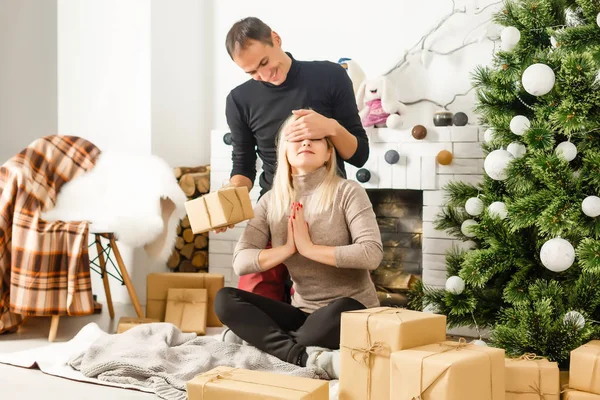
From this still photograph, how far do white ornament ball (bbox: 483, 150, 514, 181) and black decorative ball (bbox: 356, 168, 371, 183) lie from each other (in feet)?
3.07

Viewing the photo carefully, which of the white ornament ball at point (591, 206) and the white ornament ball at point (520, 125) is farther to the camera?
the white ornament ball at point (520, 125)

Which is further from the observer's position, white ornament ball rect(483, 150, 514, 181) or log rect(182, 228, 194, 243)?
log rect(182, 228, 194, 243)

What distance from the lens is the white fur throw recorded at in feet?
10.1

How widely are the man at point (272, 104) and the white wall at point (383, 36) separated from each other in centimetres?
77

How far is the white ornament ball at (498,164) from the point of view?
226 cm

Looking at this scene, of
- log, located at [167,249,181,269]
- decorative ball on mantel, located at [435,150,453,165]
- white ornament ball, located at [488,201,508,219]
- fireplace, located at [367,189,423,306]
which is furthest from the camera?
log, located at [167,249,181,269]

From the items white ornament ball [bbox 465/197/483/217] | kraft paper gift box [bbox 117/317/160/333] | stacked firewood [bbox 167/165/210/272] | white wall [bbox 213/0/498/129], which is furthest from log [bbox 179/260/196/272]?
white ornament ball [bbox 465/197/483/217]

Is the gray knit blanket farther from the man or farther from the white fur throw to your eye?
the white fur throw

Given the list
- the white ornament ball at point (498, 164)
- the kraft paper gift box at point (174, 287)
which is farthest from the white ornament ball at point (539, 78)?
the kraft paper gift box at point (174, 287)

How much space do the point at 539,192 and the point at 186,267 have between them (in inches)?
78.2

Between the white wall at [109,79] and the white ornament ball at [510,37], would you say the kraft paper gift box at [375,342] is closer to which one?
the white ornament ball at [510,37]

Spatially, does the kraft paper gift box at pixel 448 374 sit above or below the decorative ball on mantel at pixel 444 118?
below

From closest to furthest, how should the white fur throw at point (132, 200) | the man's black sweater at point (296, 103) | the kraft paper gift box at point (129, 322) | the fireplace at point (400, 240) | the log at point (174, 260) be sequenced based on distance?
the man's black sweater at point (296, 103)
the kraft paper gift box at point (129, 322)
the white fur throw at point (132, 200)
the fireplace at point (400, 240)
the log at point (174, 260)

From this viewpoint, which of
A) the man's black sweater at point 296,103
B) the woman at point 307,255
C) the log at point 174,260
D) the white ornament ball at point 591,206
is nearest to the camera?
the white ornament ball at point 591,206
